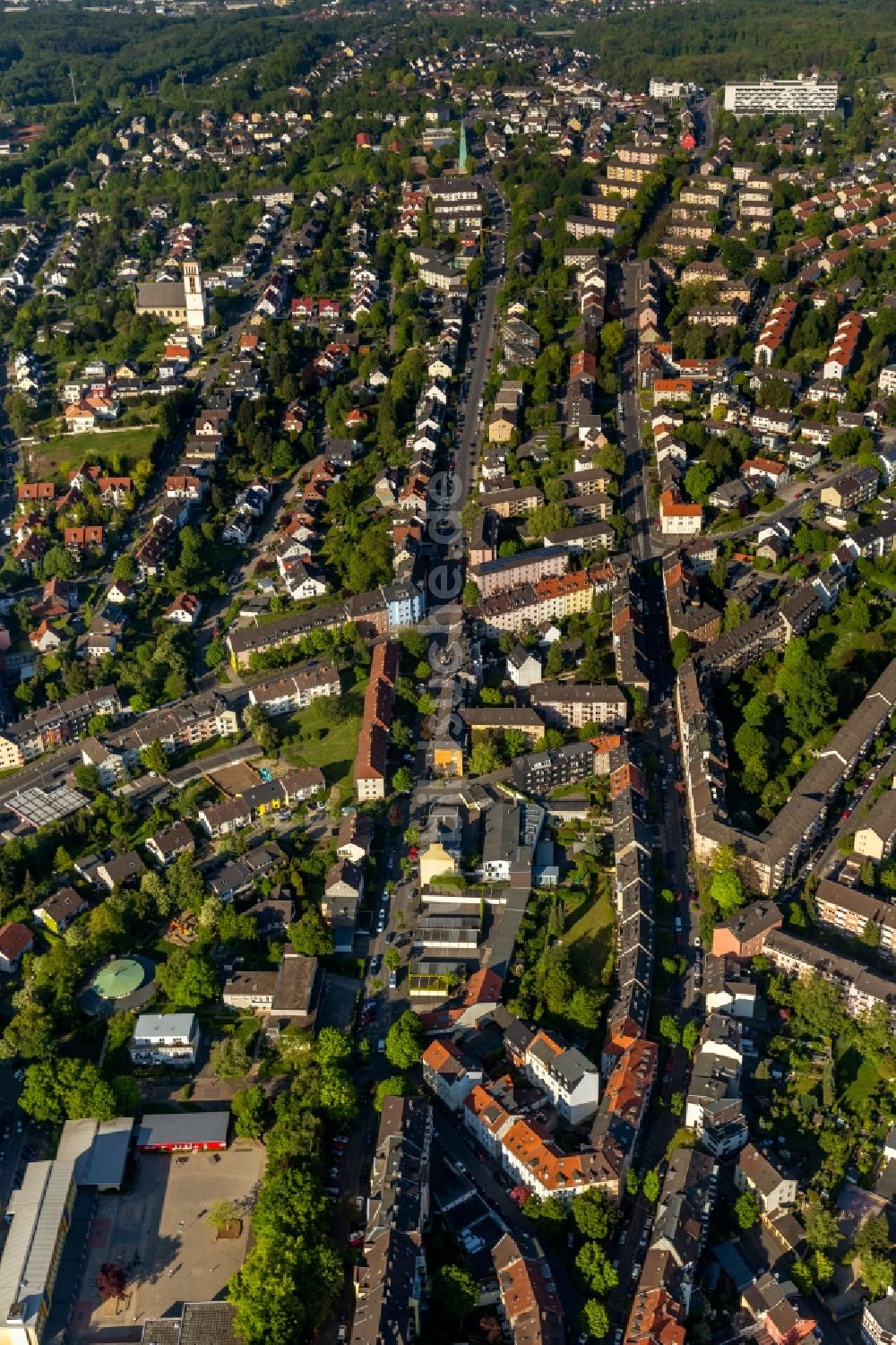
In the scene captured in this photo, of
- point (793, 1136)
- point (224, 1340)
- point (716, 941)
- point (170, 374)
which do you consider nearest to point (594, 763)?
point (716, 941)

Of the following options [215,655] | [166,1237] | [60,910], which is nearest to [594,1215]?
[166,1237]

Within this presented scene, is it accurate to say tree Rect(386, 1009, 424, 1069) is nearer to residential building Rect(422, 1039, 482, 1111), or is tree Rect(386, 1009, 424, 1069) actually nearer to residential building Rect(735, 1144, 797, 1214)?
residential building Rect(422, 1039, 482, 1111)

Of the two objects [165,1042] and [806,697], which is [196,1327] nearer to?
[165,1042]

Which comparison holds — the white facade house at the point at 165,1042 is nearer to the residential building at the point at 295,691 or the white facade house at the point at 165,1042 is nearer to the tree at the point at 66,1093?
the tree at the point at 66,1093

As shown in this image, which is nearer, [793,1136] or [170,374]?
[793,1136]

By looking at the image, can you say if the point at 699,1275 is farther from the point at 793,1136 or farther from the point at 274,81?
the point at 274,81
